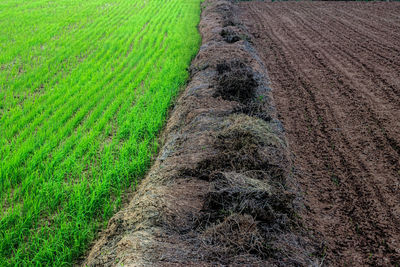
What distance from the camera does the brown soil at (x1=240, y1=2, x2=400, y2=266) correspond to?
129 inches

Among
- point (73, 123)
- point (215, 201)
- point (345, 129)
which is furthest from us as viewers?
point (73, 123)

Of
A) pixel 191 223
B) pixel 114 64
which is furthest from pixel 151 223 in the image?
pixel 114 64

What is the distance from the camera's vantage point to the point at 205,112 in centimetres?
511

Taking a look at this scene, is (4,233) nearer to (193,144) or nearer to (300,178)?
(193,144)

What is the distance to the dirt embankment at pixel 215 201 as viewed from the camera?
8.59 ft

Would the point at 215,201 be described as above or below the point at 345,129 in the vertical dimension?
above

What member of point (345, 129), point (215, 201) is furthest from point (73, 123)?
point (345, 129)

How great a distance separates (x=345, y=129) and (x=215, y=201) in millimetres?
3240

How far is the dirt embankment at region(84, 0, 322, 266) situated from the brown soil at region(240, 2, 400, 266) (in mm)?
416

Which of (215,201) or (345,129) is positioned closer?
(215,201)

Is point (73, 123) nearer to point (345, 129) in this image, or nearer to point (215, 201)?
point (215, 201)

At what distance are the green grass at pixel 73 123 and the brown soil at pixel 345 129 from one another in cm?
249

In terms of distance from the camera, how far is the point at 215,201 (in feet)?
10.2

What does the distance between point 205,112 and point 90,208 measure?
2.49 m
